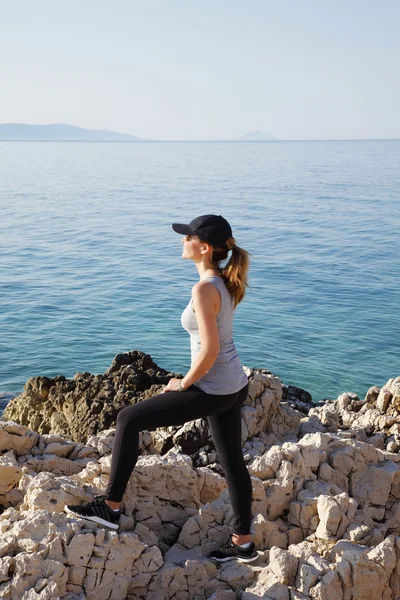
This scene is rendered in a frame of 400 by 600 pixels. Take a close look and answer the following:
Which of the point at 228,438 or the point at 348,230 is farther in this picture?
the point at 348,230

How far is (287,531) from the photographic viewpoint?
19.4 ft

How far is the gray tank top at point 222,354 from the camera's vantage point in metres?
4.99

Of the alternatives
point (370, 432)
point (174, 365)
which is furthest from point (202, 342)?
point (174, 365)

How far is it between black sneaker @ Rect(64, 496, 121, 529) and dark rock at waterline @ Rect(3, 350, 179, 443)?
4112 mm

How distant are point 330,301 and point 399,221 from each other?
21.7m

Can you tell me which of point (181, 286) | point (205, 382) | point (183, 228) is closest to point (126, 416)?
point (205, 382)

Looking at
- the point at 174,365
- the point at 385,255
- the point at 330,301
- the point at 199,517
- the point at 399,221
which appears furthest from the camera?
the point at 399,221

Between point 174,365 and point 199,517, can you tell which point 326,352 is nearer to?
point 174,365

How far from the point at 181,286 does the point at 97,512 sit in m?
19.0

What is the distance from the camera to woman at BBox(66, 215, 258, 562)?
4895 mm

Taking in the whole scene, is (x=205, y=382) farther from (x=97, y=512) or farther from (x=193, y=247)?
(x=97, y=512)

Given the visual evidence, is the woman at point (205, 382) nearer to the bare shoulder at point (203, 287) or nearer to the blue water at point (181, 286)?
the bare shoulder at point (203, 287)

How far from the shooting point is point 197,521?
5.76 m

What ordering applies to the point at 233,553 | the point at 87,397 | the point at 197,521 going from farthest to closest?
1. the point at 87,397
2. the point at 197,521
3. the point at 233,553
